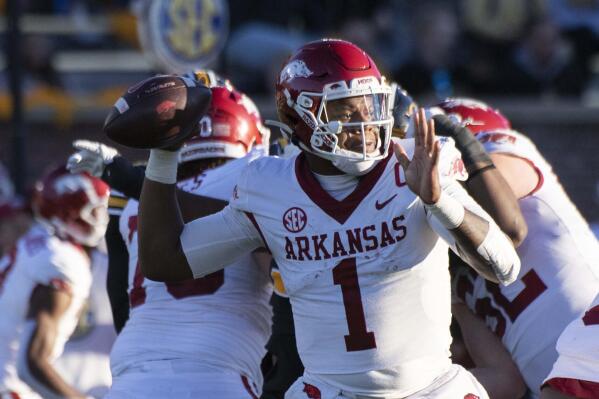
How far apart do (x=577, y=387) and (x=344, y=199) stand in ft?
2.72

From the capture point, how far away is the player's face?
349cm

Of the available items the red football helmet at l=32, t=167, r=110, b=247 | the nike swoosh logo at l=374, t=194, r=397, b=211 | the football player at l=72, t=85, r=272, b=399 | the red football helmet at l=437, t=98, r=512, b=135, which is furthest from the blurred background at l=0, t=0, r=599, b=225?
the nike swoosh logo at l=374, t=194, r=397, b=211

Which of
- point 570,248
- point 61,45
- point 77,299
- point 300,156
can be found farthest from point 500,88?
point 300,156

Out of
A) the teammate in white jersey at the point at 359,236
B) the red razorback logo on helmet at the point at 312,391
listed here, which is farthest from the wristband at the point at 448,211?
the red razorback logo on helmet at the point at 312,391

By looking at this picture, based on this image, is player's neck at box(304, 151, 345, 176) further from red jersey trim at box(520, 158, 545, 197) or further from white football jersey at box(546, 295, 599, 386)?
red jersey trim at box(520, 158, 545, 197)

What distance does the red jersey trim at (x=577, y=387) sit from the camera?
3.15 meters

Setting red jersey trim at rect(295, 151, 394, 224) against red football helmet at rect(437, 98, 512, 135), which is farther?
red football helmet at rect(437, 98, 512, 135)

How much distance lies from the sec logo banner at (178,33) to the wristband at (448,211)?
548 cm

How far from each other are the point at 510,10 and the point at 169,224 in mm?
7687

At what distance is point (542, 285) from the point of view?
4.27 meters

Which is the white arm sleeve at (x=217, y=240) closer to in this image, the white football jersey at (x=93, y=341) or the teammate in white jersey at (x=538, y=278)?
the teammate in white jersey at (x=538, y=278)

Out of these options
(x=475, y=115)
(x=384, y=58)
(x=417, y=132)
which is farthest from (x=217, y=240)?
(x=384, y=58)

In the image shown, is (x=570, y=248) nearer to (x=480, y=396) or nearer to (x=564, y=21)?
(x=480, y=396)

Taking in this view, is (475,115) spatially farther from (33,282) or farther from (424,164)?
(33,282)
